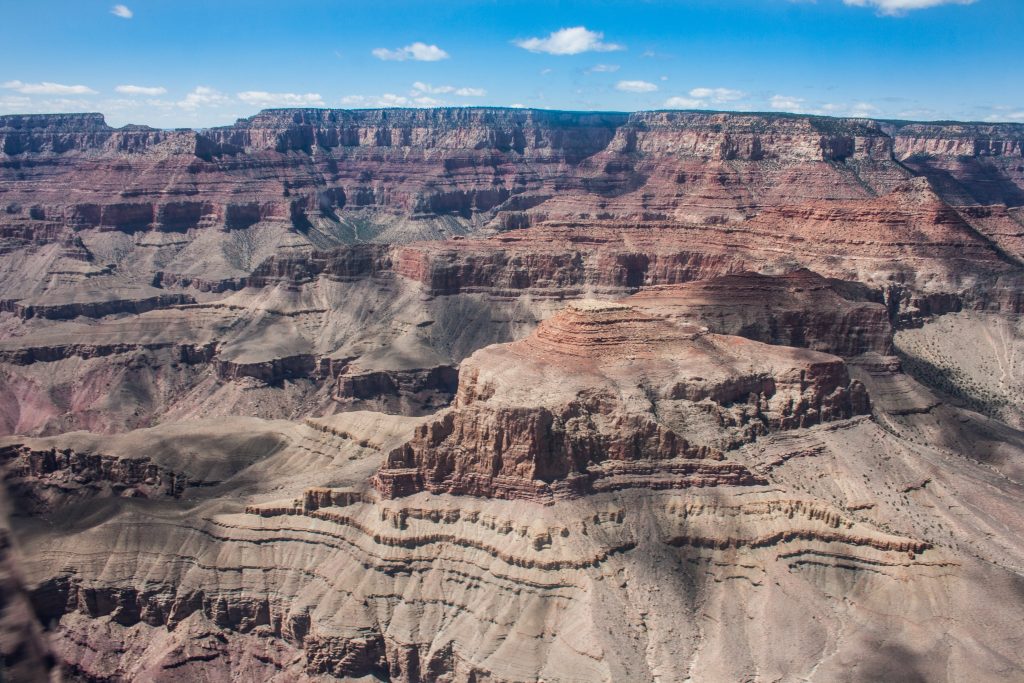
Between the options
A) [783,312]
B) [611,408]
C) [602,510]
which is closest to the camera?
[602,510]

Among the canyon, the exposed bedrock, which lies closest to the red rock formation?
the canyon

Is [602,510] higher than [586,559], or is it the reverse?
[602,510]

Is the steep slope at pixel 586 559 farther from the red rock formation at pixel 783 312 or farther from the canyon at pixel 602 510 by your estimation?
the red rock formation at pixel 783 312

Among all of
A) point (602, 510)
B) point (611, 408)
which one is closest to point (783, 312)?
point (611, 408)

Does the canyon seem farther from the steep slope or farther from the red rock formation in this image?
the red rock formation

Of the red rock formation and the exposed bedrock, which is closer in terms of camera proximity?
the exposed bedrock

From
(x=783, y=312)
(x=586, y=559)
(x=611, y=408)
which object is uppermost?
(x=783, y=312)

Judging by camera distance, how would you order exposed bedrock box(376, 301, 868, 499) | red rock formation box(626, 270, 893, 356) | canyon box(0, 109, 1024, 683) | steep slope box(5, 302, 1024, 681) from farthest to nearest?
1. red rock formation box(626, 270, 893, 356)
2. exposed bedrock box(376, 301, 868, 499)
3. canyon box(0, 109, 1024, 683)
4. steep slope box(5, 302, 1024, 681)

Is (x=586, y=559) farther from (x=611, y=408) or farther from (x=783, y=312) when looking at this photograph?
(x=783, y=312)

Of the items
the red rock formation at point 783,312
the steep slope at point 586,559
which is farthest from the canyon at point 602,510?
the red rock formation at point 783,312

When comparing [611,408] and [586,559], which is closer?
[586,559]

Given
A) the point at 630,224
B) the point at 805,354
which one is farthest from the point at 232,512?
the point at 630,224
